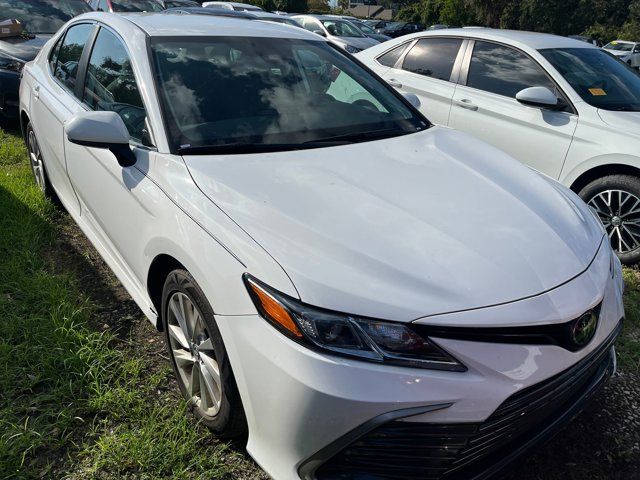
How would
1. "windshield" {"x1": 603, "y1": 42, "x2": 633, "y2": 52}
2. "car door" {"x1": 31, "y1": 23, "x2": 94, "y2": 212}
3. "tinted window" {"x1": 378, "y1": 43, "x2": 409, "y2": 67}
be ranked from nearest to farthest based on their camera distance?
"car door" {"x1": 31, "y1": 23, "x2": 94, "y2": 212} < "tinted window" {"x1": 378, "y1": 43, "x2": 409, "y2": 67} < "windshield" {"x1": 603, "y1": 42, "x2": 633, "y2": 52}

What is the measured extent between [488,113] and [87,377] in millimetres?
3545

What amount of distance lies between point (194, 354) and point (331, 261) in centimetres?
79

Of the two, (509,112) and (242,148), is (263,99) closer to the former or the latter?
(242,148)

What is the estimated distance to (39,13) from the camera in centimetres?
696

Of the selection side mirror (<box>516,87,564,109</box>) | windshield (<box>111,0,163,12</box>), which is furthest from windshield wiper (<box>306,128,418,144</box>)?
windshield (<box>111,0,163,12</box>)

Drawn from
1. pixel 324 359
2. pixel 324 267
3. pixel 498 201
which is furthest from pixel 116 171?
pixel 498 201

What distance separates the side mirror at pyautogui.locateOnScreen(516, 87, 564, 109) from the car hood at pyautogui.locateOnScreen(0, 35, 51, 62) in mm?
5091

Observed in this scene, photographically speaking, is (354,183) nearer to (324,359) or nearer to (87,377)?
(324,359)

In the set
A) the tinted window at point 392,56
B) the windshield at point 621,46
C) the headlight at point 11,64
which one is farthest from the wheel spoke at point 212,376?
the windshield at point 621,46

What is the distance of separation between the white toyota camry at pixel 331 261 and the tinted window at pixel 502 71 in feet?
5.88

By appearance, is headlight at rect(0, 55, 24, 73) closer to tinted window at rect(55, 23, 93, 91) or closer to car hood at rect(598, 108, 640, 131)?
tinted window at rect(55, 23, 93, 91)

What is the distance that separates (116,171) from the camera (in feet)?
8.03

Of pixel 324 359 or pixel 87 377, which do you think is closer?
pixel 324 359

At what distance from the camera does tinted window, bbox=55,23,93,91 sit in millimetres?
3262
